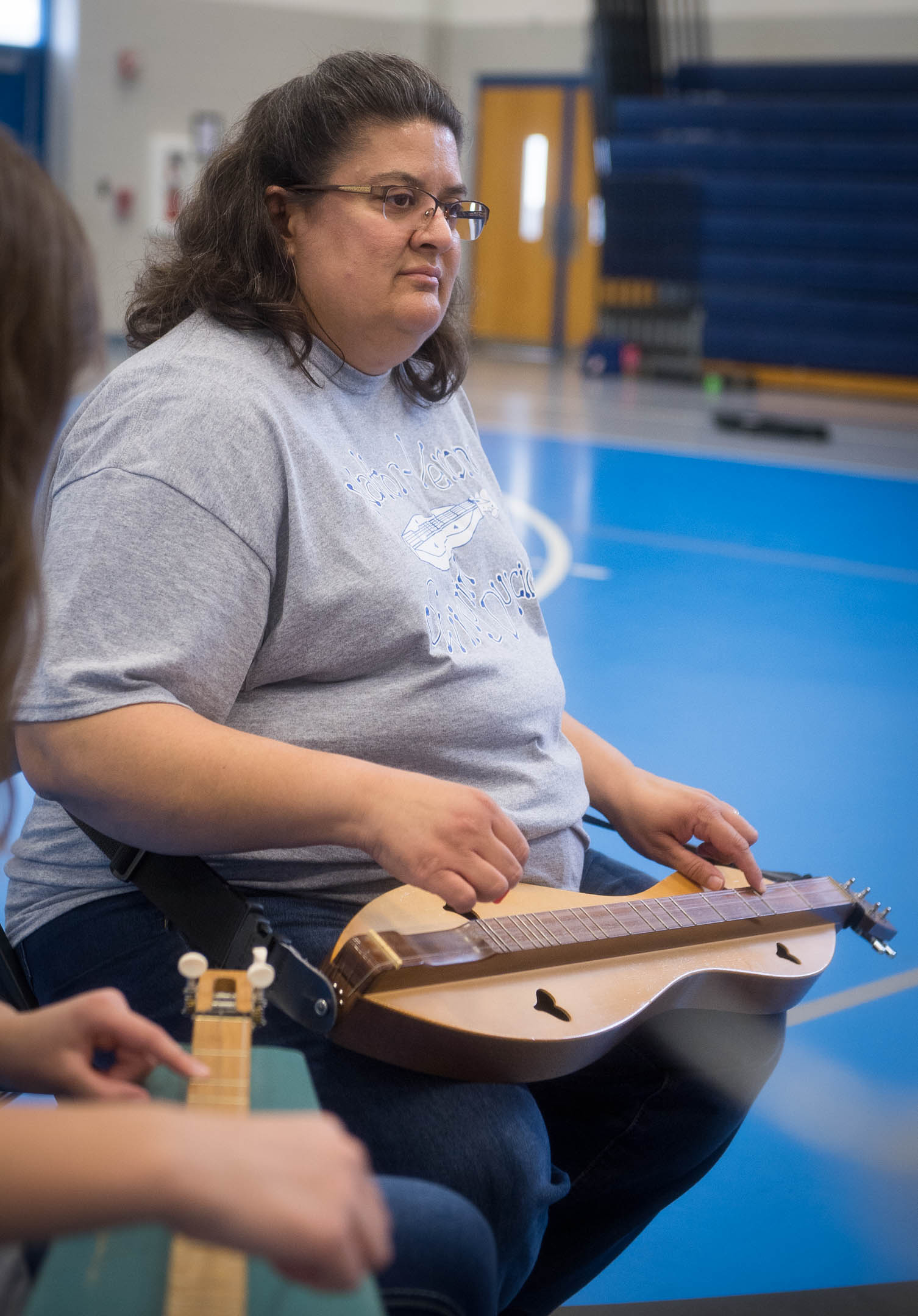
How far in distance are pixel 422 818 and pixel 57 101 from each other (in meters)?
12.1

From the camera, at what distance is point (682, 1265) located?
1.47m

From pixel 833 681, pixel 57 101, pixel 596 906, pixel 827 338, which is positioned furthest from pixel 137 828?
pixel 57 101

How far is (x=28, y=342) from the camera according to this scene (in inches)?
27.8

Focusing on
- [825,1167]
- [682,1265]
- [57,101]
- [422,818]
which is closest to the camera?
[422,818]

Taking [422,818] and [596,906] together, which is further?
[596,906]

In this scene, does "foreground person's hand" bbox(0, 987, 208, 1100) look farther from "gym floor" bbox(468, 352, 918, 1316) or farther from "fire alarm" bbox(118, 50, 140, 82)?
"fire alarm" bbox(118, 50, 140, 82)

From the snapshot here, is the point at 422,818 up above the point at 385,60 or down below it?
below

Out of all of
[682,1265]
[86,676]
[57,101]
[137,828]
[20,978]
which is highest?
[57,101]

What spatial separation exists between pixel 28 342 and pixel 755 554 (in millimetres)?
4584

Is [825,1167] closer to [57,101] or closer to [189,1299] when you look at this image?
[189,1299]

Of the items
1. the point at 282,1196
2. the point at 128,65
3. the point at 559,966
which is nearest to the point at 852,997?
the point at 559,966

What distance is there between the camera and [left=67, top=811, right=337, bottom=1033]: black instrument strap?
0.97m

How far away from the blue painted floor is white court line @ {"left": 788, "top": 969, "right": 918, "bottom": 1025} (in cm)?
1

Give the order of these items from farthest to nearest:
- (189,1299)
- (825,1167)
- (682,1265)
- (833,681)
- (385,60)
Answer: (833,681), (825,1167), (682,1265), (385,60), (189,1299)
